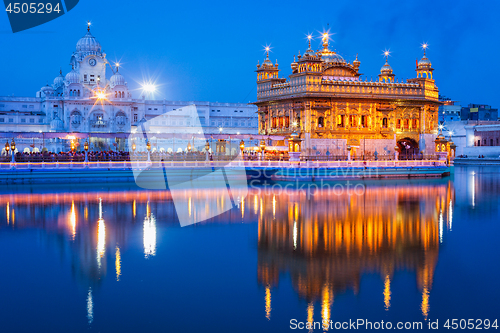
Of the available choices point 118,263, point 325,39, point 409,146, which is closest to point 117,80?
point 325,39

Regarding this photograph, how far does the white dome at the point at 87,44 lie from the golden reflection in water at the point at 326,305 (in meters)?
79.3

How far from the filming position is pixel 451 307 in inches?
355

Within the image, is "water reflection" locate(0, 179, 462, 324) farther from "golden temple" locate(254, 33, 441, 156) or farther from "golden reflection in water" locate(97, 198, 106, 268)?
"golden temple" locate(254, 33, 441, 156)

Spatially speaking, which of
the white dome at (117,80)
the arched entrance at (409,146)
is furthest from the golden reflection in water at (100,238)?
the white dome at (117,80)

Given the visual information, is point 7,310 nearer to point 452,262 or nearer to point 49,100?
point 452,262

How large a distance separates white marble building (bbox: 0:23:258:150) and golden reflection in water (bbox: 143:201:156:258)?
183ft

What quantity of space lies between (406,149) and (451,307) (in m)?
36.7

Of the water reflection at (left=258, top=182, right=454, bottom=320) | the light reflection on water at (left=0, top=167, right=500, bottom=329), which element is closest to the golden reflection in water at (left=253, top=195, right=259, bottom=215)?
the light reflection on water at (left=0, top=167, right=500, bottom=329)

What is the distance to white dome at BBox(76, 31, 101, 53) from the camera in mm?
80938

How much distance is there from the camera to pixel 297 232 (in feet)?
50.5

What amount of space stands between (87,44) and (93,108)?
13.3m

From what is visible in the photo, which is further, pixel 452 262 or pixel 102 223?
pixel 102 223

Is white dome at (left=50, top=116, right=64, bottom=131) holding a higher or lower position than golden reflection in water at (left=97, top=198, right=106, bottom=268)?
higher

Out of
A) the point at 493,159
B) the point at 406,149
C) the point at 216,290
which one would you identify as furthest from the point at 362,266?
the point at 493,159
